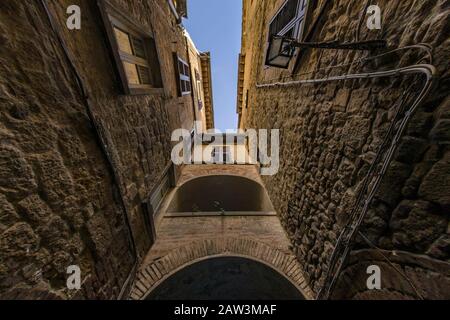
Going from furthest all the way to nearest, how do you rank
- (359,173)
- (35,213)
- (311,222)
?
(311,222) < (359,173) < (35,213)

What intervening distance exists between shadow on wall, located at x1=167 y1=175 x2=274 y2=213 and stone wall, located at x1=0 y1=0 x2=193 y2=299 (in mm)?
3650

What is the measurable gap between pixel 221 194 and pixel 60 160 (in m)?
6.22

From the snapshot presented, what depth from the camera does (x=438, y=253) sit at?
1.22 metres

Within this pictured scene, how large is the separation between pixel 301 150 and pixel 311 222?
132 centimetres

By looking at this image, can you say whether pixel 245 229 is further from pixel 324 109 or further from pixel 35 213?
pixel 35 213

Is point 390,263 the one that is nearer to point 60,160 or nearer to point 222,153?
point 60,160

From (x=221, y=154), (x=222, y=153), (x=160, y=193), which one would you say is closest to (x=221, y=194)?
(x=221, y=154)

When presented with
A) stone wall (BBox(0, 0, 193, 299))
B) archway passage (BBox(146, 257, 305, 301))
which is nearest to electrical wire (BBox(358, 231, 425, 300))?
archway passage (BBox(146, 257, 305, 301))

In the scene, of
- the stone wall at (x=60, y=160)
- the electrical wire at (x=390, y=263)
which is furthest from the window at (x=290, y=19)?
the electrical wire at (x=390, y=263)

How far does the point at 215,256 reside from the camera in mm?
3750

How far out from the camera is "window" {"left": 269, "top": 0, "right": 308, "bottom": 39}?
10.3 feet

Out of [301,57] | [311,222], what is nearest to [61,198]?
[311,222]

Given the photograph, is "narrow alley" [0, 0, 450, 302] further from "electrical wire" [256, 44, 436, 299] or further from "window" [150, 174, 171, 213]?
"window" [150, 174, 171, 213]

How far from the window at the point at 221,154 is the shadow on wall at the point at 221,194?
219 cm
